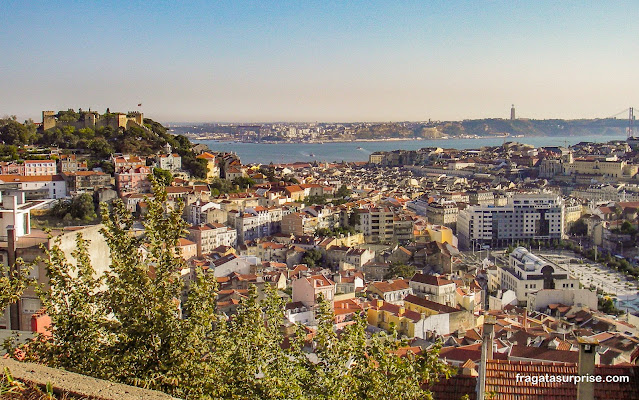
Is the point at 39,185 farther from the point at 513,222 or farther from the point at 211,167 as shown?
the point at 513,222

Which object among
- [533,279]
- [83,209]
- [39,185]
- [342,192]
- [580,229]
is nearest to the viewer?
[533,279]

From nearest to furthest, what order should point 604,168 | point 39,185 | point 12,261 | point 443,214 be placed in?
point 12,261 → point 39,185 → point 443,214 → point 604,168

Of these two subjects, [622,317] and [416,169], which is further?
[416,169]

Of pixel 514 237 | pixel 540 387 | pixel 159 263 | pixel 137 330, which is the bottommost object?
pixel 514 237

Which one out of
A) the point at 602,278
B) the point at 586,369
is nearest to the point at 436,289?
the point at 602,278

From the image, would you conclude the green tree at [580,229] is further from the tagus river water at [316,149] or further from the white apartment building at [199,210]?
the tagus river water at [316,149]

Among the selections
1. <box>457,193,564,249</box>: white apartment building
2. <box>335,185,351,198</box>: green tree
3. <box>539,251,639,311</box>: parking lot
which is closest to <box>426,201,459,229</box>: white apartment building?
<box>457,193,564,249</box>: white apartment building

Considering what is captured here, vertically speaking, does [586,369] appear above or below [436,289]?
above

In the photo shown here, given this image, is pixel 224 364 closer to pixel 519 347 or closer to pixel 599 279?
pixel 519 347

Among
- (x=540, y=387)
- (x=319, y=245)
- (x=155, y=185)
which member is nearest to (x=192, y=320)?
(x=155, y=185)
